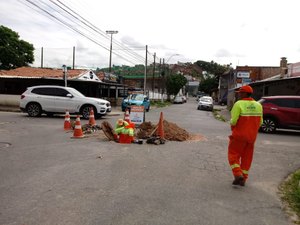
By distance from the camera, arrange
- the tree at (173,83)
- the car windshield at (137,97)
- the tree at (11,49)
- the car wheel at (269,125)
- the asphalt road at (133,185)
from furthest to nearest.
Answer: the tree at (173,83), the tree at (11,49), the car windshield at (137,97), the car wheel at (269,125), the asphalt road at (133,185)

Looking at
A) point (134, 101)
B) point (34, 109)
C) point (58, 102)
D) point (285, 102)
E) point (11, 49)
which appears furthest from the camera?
point (11, 49)

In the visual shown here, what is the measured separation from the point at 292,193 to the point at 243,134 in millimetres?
1309

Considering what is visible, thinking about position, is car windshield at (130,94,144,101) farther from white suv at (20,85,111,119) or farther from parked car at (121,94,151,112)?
white suv at (20,85,111,119)

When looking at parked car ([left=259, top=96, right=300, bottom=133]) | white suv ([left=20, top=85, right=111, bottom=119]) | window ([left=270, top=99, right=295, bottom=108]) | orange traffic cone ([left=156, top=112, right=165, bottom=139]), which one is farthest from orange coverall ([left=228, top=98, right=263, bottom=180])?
white suv ([left=20, top=85, right=111, bottom=119])

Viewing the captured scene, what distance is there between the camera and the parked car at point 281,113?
1503 cm

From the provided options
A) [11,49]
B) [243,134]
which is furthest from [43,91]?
[11,49]

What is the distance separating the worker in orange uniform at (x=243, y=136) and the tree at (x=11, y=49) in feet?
171

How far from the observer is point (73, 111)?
61.0 feet

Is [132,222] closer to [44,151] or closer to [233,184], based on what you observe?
[233,184]

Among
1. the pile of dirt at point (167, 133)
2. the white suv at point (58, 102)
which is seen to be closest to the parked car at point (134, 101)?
the white suv at point (58, 102)

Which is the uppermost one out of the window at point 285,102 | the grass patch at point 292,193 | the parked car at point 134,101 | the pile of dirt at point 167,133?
the window at point 285,102

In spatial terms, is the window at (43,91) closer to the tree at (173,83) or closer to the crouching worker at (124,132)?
the crouching worker at (124,132)

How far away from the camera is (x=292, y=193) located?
570 centimetres

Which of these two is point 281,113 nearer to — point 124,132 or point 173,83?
point 124,132
